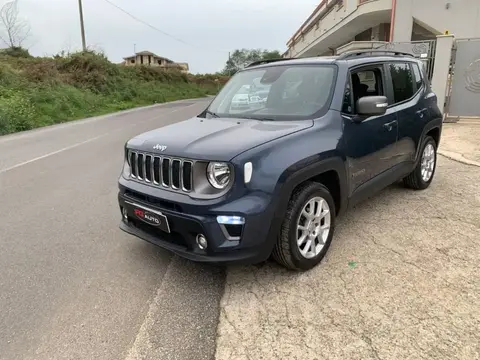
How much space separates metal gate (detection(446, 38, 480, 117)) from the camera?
37.3 feet

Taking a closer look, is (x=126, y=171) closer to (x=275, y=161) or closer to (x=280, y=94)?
(x=275, y=161)

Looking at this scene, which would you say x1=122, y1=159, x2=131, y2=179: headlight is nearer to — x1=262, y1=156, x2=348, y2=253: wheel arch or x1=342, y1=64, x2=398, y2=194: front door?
Result: x1=262, y1=156, x2=348, y2=253: wheel arch

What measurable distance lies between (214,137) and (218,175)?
456 mm

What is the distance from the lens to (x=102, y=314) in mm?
3016

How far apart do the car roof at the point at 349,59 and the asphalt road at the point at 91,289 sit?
7.69 feet

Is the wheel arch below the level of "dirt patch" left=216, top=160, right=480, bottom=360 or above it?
above

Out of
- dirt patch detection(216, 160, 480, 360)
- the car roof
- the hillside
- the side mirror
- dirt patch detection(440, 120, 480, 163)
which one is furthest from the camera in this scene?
the hillside

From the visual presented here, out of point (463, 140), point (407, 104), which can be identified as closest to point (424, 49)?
point (463, 140)

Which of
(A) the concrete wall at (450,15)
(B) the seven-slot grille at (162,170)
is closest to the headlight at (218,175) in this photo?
(B) the seven-slot grille at (162,170)

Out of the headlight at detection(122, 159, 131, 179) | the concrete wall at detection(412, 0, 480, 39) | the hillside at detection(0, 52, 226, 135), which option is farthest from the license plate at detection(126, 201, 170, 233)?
the concrete wall at detection(412, 0, 480, 39)

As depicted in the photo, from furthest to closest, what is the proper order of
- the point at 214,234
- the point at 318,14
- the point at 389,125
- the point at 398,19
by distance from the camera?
the point at 318,14 < the point at 398,19 < the point at 389,125 < the point at 214,234

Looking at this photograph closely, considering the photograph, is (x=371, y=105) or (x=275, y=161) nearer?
(x=275, y=161)

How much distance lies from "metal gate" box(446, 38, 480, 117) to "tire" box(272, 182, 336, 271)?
1015 centimetres

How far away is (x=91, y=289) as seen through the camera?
3.38 metres
